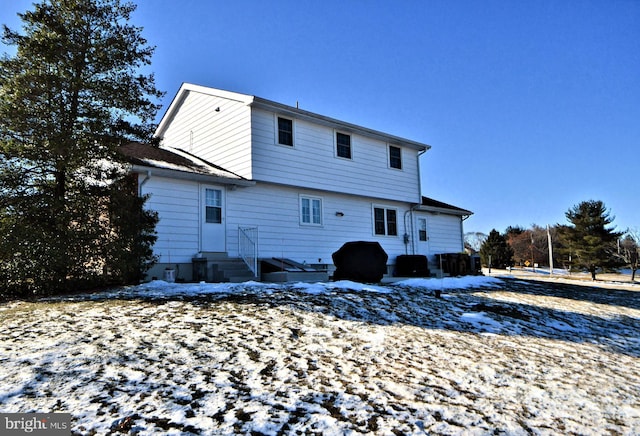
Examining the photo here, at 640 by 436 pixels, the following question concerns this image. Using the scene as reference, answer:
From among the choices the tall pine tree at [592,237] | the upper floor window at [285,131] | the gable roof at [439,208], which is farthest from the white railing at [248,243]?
the tall pine tree at [592,237]

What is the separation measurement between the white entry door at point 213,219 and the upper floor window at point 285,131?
2697 mm

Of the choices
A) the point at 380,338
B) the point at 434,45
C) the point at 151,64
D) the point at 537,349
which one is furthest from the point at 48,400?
the point at 434,45

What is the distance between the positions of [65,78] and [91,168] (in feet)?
6.16

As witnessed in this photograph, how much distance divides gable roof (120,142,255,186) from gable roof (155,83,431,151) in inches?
90.1

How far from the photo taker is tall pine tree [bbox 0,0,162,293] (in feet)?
27.1

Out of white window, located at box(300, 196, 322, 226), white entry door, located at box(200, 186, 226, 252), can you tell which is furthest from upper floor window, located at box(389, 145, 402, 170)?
white entry door, located at box(200, 186, 226, 252)

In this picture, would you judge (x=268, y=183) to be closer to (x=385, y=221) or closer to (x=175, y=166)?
(x=175, y=166)

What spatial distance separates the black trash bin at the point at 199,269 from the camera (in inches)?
453

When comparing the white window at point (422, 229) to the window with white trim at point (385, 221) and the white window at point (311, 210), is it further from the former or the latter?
the white window at point (311, 210)

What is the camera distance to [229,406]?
3.34 m

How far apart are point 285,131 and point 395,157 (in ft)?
17.8

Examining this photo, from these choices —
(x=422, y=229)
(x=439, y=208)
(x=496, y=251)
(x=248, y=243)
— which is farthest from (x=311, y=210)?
(x=496, y=251)

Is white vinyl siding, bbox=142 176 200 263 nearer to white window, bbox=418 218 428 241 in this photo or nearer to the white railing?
the white railing

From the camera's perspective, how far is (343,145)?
15.8 metres
